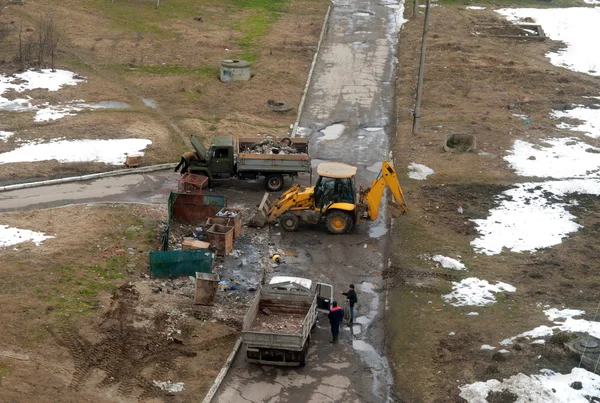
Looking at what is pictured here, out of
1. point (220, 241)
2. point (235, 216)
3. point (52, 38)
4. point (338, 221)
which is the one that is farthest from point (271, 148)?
point (52, 38)

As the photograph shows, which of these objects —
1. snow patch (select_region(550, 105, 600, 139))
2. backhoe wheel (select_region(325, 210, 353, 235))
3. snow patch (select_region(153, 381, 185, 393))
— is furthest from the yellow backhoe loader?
snow patch (select_region(550, 105, 600, 139))

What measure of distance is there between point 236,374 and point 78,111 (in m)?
23.0

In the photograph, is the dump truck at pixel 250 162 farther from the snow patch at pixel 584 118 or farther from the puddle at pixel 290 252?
the snow patch at pixel 584 118

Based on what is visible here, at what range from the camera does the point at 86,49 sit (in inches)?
1891

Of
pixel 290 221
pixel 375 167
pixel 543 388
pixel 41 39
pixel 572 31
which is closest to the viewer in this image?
pixel 543 388

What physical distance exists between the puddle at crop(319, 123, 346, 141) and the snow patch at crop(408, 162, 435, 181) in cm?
508

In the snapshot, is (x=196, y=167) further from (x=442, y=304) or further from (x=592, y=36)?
(x=592, y=36)

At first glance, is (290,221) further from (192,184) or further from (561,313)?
(561,313)

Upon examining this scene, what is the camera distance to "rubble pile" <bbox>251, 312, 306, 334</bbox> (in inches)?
810

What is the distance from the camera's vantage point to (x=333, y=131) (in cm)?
3788

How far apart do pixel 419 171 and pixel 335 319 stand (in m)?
13.3

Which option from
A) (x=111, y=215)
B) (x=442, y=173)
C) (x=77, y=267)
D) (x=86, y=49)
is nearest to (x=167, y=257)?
(x=77, y=267)

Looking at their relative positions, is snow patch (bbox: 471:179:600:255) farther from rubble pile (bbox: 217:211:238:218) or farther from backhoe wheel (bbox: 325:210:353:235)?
rubble pile (bbox: 217:211:238:218)

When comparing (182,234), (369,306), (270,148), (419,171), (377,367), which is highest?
(270,148)
